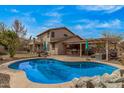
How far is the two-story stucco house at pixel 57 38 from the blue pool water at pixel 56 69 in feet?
3.33

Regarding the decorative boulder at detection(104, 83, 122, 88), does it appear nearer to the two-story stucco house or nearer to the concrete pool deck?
the concrete pool deck

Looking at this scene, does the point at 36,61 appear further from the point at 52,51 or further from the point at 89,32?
the point at 89,32

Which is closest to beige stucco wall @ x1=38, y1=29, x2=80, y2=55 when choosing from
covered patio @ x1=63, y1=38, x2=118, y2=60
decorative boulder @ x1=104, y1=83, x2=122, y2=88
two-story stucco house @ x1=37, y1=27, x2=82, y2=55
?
two-story stucco house @ x1=37, y1=27, x2=82, y2=55

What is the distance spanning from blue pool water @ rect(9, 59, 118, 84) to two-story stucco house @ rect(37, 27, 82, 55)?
39.9 inches

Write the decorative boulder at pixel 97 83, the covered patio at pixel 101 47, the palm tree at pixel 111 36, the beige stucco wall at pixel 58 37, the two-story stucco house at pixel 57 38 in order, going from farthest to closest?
the beige stucco wall at pixel 58 37
the two-story stucco house at pixel 57 38
the covered patio at pixel 101 47
the palm tree at pixel 111 36
the decorative boulder at pixel 97 83

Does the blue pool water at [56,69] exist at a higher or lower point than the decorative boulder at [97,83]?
higher

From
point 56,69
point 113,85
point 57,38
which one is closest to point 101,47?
point 56,69

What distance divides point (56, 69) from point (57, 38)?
12.3 feet

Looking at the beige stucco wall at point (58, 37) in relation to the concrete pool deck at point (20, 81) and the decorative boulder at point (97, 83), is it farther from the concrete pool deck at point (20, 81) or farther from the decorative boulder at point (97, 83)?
the decorative boulder at point (97, 83)

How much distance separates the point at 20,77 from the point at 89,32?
385 centimetres

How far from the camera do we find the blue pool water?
884 cm

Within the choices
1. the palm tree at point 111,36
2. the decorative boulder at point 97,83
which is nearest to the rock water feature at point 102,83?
the decorative boulder at point 97,83

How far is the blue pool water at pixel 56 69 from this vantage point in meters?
8.84
